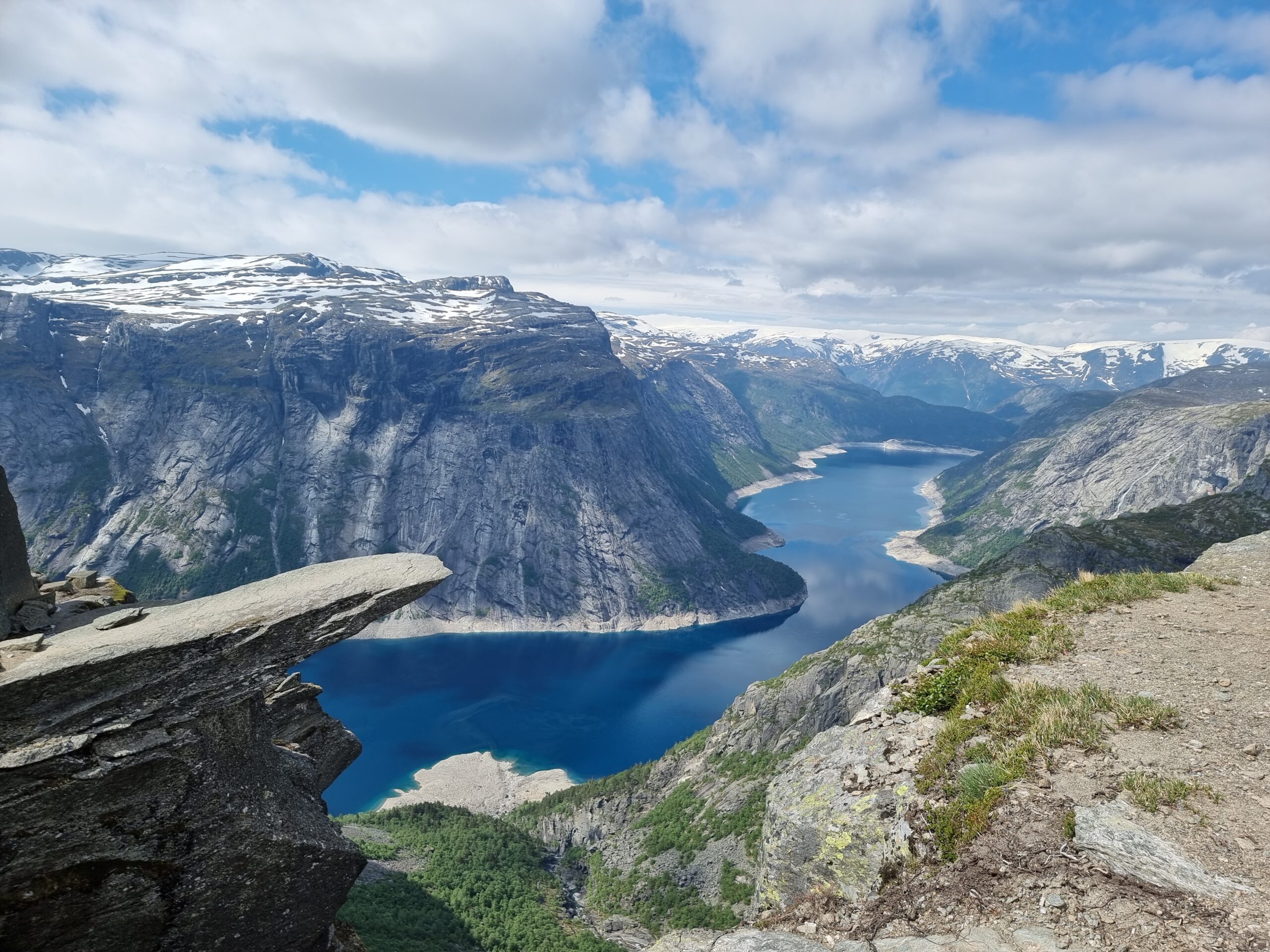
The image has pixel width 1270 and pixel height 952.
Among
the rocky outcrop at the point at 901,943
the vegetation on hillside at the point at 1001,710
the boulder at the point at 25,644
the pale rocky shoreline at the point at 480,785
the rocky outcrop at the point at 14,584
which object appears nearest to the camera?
the rocky outcrop at the point at 901,943

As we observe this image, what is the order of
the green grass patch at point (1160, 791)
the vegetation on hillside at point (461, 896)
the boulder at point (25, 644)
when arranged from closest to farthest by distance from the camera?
the green grass patch at point (1160, 791)
the boulder at point (25, 644)
the vegetation on hillside at point (461, 896)

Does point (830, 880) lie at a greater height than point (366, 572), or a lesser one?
lesser

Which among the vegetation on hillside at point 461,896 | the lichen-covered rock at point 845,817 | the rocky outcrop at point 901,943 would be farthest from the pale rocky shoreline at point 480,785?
the rocky outcrop at point 901,943

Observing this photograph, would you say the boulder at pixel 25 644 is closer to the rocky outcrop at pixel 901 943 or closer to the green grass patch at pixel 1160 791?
the rocky outcrop at pixel 901 943

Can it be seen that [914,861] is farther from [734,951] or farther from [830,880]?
[734,951]

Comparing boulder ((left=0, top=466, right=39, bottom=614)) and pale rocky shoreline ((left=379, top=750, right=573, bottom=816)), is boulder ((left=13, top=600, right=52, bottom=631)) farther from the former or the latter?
pale rocky shoreline ((left=379, top=750, right=573, bottom=816))

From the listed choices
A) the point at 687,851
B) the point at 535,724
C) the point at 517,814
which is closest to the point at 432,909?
the point at 687,851

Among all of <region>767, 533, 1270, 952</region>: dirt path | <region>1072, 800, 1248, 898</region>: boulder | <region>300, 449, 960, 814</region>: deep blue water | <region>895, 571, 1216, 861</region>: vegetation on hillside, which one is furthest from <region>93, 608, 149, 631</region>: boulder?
<region>300, 449, 960, 814</region>: deep blue water
